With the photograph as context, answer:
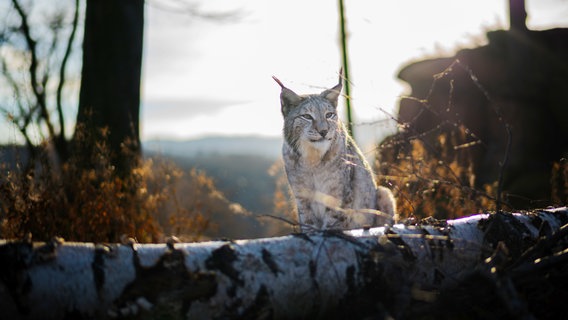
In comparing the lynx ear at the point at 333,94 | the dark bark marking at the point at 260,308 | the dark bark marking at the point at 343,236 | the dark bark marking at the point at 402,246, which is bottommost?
the dark bark marking at the point at 260,308

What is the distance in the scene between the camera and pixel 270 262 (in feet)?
7.15

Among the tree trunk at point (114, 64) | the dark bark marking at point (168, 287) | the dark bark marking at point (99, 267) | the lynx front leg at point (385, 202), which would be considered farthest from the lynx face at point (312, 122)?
the tree trunk at point (114, 64)

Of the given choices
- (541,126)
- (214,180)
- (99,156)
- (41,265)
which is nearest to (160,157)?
(214,180)

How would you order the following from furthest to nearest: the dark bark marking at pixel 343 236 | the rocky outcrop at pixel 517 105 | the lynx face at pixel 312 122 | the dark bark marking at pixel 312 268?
the rocky outcrop at pixel 517 105 < the lynx face at pixel 312 122 < the dark bark marking at pixel 343 236 < the dark bark marking at pixel 312 268

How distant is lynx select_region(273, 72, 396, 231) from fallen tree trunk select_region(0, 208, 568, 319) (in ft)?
6.02

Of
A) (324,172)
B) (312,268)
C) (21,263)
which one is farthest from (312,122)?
(21,263)

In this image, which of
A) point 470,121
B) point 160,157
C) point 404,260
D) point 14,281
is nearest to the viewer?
point 14,281

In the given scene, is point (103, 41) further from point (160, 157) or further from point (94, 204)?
point (94, 204)

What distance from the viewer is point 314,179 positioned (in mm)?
4465

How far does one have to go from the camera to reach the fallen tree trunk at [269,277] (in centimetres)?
189

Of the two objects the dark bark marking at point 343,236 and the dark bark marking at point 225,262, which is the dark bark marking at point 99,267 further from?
the dark bark marking at point 343,236

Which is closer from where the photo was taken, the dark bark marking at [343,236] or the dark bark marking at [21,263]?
the dark bark marking at [21,263]

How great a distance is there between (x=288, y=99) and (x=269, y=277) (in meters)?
2.81

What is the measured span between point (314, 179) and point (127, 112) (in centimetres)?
356
